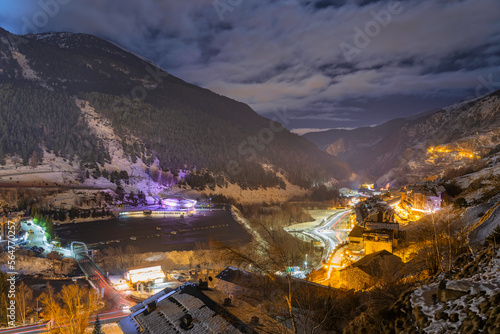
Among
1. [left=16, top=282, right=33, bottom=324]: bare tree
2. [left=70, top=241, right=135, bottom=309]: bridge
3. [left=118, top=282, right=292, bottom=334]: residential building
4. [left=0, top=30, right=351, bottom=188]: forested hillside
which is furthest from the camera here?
[left=0, top=30, right=351, bottom=188]: forested hillside

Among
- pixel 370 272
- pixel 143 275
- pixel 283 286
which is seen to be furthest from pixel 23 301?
pixel 370 272

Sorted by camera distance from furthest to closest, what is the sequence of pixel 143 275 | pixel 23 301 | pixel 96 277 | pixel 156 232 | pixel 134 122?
pixel 134 122
pixel 156 232
pixel 96 277
pixel 143 275
pixel 23 301

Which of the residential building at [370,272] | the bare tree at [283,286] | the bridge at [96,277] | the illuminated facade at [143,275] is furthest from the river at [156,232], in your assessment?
the residential building at [370,272]

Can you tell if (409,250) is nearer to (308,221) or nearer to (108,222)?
(308,221)

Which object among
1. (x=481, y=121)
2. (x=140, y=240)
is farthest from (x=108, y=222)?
(x=481, y=121)

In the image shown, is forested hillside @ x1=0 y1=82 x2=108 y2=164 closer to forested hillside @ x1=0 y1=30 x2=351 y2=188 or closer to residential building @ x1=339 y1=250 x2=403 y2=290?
forested hillside @ x1=0 y1=30 x2=351 y2=188

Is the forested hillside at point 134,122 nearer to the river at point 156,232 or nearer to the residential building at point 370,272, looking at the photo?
the river at point 156,232

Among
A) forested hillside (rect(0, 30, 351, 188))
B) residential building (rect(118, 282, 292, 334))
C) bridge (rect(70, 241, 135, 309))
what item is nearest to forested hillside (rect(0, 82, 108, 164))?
forested hillside (rect(0, 30, 351, 188))

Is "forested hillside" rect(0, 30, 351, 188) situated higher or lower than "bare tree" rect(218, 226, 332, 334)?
higher

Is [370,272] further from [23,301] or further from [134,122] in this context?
[134,122]

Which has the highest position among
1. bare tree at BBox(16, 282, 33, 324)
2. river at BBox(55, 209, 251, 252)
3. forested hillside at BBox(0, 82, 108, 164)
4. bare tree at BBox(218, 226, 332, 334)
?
forested hillside at BBox(0, 82, 108, 164)
